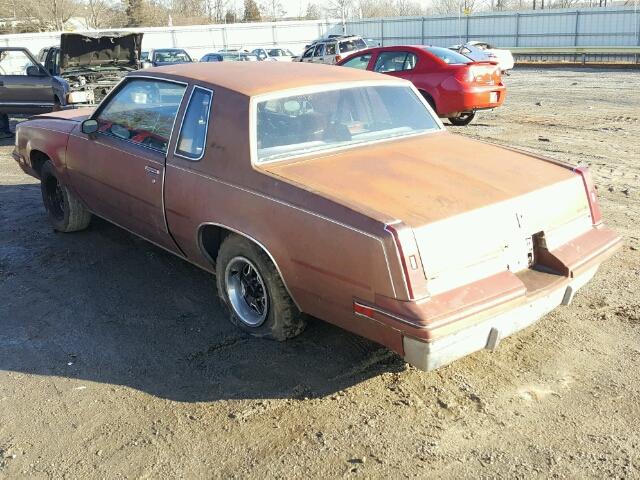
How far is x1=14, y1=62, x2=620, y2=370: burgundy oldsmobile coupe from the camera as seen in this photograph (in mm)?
3137

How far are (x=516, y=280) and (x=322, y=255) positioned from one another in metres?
1.01

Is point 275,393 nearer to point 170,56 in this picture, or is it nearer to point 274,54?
point 170,56

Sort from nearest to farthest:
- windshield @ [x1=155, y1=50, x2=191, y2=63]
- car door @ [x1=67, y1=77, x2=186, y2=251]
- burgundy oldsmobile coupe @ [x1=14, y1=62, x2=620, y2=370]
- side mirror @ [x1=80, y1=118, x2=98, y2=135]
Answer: burgundy oldsmobile coupe @ [x1=14, y1=62, x2=620, y2=370] < car door @ [x1=67, y1=77, x2=186, y2=251] < side mirror @ [x1=80, y1=118, x2=98, y2=135] < windshield @ [x1=155, y1=50, x2=191, y2=63]

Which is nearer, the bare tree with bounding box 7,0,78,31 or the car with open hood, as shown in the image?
the car with open hood

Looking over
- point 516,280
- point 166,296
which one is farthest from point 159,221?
point 516,280

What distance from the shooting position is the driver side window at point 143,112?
4.58 metres

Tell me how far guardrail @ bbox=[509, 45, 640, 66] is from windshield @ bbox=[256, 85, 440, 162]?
81.8 ft

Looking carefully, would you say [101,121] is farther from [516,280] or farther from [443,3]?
[443,3]

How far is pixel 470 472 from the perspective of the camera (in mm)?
2889

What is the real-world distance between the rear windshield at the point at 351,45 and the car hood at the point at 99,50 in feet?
35.9

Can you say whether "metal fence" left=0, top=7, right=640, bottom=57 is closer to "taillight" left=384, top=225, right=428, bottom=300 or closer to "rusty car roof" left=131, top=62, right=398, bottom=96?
"rusty car roof" left=131, top=62, right=398, bottom=96

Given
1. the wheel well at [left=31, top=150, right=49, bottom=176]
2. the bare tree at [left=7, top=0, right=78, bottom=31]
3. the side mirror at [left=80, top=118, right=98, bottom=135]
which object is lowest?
the wheel well at [left=31, top=150, right=49, bottom=176]

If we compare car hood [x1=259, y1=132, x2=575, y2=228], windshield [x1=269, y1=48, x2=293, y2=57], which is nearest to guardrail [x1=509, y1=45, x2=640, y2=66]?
windshield [x1=269, y1=48, x2=293, y2=57]

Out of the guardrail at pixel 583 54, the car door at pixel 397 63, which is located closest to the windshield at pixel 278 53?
the guardrail at pixel 583 54
